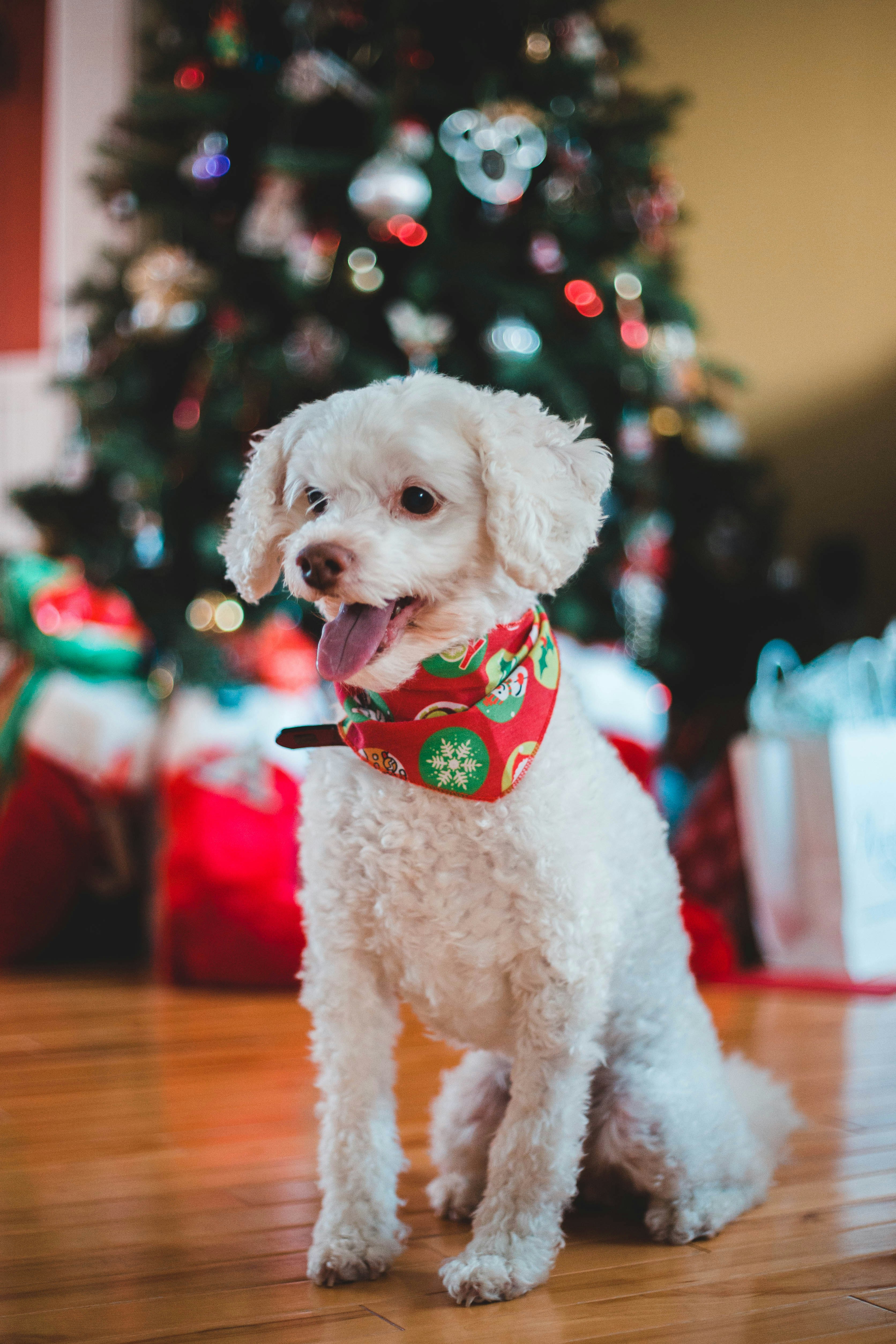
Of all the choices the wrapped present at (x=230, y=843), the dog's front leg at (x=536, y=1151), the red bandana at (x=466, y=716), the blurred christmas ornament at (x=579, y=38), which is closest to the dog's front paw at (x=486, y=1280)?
the dog's front leg at (x=536, y=1151)

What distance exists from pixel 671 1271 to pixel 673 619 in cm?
212

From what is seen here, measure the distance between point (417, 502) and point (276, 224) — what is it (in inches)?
66.2

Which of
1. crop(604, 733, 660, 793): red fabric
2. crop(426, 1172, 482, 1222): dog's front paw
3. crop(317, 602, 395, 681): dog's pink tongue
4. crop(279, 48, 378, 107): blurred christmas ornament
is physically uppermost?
crop(279, 48, 378, 107): blurred christmas ornament

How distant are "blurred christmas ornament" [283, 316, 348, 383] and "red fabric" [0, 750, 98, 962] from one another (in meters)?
0.90

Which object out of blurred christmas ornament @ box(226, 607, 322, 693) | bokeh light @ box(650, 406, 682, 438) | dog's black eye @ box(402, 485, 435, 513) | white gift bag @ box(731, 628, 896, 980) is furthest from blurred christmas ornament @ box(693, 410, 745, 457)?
dog's black eye @ box(402, 485, 435, 513)

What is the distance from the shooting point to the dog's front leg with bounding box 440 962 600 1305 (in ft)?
3.04

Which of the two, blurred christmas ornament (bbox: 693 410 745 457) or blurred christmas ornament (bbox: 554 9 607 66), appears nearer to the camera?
blurred christmas ornament (bbox: 554 9 607 66)

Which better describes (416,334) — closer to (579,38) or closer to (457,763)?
(579,38)

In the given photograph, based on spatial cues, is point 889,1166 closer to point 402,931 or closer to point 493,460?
point 402,931

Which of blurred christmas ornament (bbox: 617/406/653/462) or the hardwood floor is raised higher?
blurred christmas ornament (bbox: 617/406/653/462)

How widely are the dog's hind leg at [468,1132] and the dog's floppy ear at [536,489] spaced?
481 mm

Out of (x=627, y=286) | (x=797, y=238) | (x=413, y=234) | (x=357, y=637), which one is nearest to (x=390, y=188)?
(x=413, y=234)

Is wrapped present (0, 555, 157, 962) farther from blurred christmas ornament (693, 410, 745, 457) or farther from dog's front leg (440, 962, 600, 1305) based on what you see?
dog's front leg (440, 962, 600, 1305)

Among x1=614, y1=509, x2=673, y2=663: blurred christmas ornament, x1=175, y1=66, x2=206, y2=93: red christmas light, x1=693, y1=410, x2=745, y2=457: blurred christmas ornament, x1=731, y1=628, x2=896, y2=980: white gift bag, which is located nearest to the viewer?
x1=731, y1=628, x2=896, y2=980: white gift bag
